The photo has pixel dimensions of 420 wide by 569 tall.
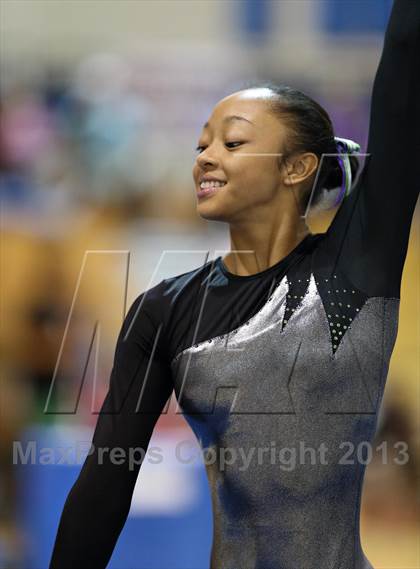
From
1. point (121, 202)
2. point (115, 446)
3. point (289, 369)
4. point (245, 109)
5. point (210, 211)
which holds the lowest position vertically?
point (121, 202)

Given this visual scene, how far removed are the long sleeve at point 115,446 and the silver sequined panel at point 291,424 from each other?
0.06 meters

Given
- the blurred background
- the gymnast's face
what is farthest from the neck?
the blurred background

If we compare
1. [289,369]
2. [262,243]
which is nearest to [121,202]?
[262,243]

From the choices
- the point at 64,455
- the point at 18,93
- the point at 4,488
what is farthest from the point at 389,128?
the point at 18,93

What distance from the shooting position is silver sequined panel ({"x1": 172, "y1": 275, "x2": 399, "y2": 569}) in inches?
40.6

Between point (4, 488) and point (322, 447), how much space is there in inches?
48.6

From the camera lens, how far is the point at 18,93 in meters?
2.60

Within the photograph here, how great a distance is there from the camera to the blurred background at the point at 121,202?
197cm

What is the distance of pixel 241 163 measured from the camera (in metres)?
1.09

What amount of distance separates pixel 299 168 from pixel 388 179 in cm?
14

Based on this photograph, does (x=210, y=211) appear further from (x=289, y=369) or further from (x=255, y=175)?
(x=289, y=369)

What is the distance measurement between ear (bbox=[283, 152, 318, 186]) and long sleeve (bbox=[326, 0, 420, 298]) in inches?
2.8

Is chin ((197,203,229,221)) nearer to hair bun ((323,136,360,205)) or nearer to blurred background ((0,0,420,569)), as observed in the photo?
hair bun ((323,136,360,205))

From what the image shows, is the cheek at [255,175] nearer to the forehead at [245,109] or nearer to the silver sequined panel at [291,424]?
the forehead at [245,109]
